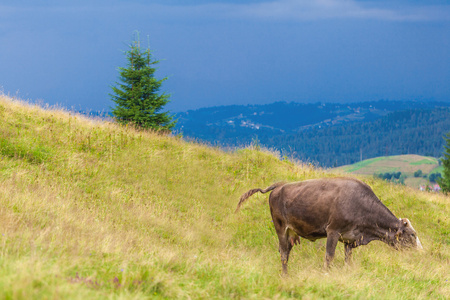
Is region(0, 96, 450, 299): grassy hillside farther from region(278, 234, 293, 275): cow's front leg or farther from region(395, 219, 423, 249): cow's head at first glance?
region(395, 219, 423, 249): cow's head

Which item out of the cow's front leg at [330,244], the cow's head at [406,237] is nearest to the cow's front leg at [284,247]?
the cow's front leg at [330,244]

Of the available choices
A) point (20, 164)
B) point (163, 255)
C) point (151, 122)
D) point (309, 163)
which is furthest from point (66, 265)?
point (151, 122)

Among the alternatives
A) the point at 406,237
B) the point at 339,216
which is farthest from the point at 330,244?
the point at 406,237

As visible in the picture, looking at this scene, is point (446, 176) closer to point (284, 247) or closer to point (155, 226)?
point (284, 247)

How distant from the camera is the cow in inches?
320

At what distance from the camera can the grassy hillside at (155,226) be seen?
5.30 meters

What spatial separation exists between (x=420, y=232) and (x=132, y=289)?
13.1 meters

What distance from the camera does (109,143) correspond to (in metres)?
17.1

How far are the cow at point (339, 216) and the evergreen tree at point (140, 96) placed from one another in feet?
55.0

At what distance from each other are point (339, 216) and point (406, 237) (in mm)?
1856

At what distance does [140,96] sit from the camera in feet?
83.2

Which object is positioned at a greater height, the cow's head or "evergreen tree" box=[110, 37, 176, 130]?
"evergreen tree" box=[110, 37, 176, 130]

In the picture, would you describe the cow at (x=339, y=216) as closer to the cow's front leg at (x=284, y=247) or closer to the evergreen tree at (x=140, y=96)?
the cow's front leg at (x=284, y=247)

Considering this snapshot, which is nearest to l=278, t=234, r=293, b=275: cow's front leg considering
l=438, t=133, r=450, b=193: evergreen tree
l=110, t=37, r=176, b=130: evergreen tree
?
l=110, t=37, r=176, b=130: evergreen tree
